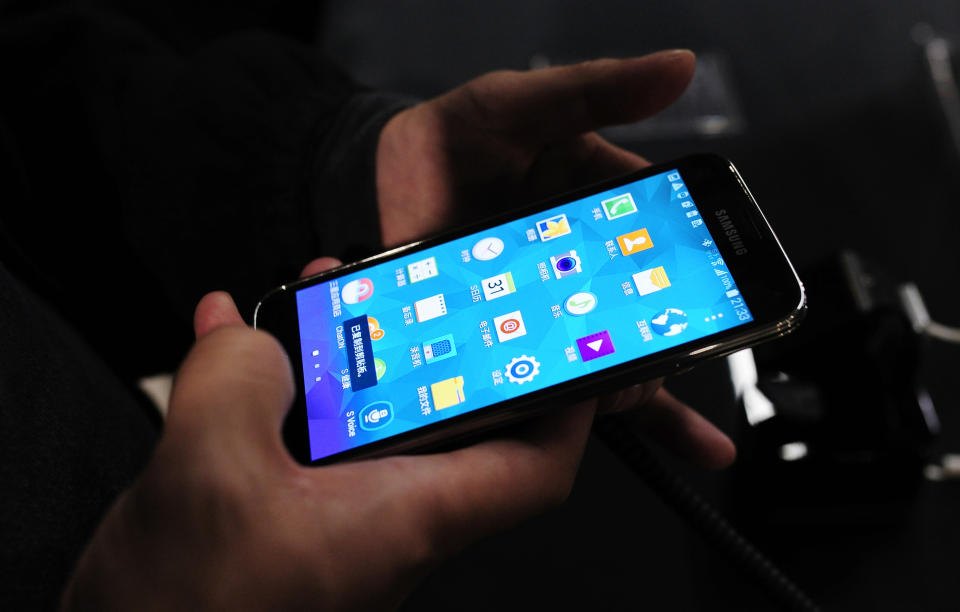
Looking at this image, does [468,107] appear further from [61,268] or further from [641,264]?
[61,268]

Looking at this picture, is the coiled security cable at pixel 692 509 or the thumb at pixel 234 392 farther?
the coiled security cable at pixel 692 509

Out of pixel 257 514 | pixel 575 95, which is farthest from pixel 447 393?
pixel 575 95

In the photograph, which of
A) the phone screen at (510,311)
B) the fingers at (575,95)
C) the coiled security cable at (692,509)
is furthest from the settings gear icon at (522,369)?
the fingers at (575,95)

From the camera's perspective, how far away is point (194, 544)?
0.76 feet

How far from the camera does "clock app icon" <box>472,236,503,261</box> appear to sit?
42 centimetres

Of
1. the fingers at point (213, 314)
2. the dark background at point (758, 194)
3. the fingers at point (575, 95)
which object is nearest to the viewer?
the fingers at point (213, 314)

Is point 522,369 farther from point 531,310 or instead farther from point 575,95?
point 575,95

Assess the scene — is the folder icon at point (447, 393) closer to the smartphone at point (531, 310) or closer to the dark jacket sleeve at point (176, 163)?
the smartphone at point (531, 310)

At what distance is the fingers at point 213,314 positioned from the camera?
0.33 metres

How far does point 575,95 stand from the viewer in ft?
1.48

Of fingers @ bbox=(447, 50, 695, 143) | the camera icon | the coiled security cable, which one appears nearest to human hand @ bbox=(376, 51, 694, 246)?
fingers @ bbox=(447, 50, 695, 143)

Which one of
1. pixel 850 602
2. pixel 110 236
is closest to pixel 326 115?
pixel 110 236

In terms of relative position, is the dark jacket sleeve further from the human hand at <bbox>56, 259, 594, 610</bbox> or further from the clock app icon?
the human hand at <bbox>56, 259, 594, 610</bbox>

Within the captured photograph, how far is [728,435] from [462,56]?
2.20ft
